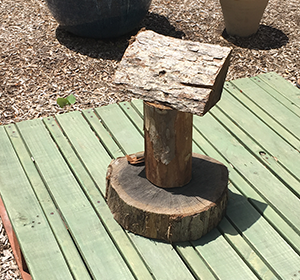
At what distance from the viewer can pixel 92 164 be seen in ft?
10.00

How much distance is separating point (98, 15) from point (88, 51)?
1.47 feet

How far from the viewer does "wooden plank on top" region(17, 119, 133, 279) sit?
92.6 inches

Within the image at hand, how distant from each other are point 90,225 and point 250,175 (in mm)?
1109

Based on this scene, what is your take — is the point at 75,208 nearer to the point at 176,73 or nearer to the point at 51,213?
the point at 51,213

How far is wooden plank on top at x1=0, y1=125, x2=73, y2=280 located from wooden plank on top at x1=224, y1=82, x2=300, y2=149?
6.08 ft

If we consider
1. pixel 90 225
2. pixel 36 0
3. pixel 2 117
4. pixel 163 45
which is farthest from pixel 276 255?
pixel 36 0

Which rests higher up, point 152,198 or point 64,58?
point 152,198

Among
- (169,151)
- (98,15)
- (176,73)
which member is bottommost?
(98,15)

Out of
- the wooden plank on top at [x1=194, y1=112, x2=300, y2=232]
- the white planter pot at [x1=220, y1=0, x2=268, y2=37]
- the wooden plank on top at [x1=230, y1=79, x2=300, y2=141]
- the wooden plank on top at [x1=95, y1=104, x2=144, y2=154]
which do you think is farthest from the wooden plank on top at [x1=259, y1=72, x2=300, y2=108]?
the wooden plank on top at [x1=95, y1=104, x2=144, y2=154]

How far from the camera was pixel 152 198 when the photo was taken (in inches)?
96.1

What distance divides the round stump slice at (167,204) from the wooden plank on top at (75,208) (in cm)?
16

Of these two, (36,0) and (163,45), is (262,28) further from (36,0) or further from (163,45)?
(163,45)

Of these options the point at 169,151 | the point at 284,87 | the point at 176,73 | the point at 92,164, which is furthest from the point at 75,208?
the point at 284,87

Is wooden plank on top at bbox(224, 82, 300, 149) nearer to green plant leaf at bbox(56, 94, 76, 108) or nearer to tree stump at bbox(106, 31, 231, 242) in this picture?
tree stump at bbox(106, 31, 231, 242)
